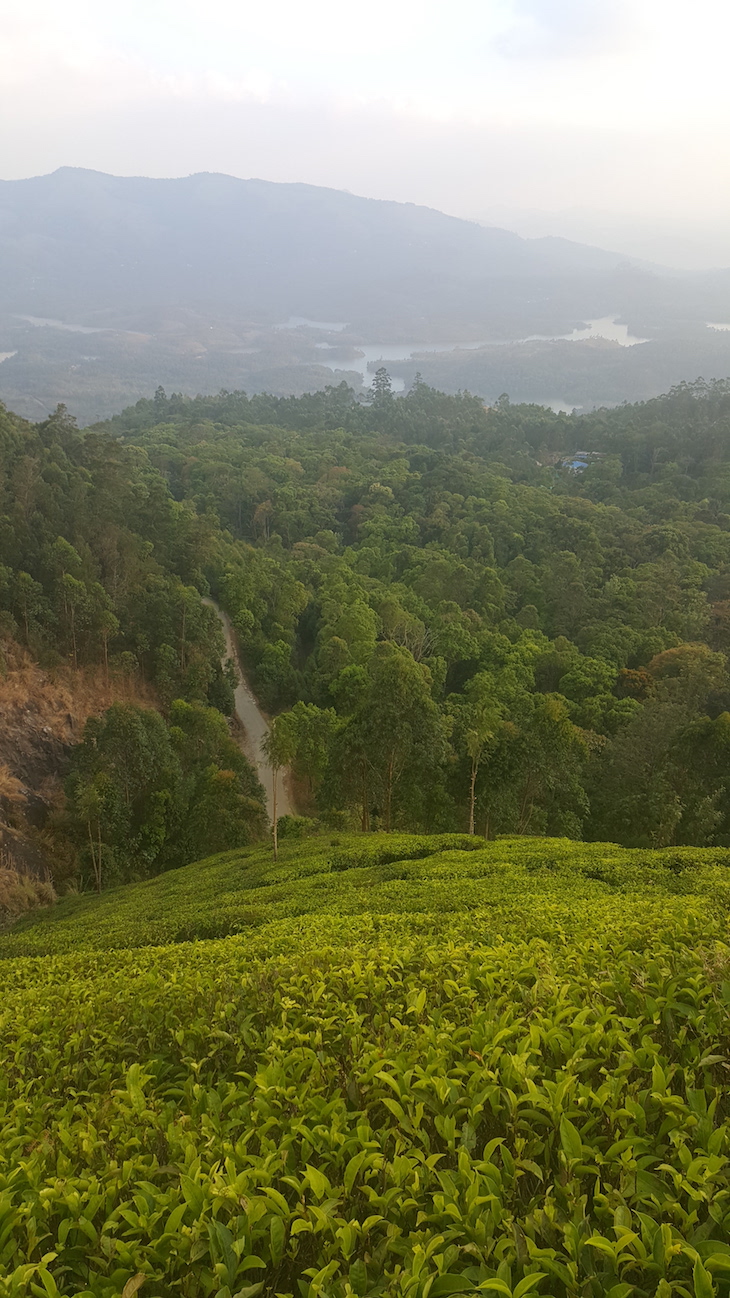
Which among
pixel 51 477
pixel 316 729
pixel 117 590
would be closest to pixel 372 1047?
pixel 316 729

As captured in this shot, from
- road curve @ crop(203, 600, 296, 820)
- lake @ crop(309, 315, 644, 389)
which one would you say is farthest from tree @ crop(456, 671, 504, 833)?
lake @ crop(309, 315, 644, 389)

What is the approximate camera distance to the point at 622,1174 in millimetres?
2328

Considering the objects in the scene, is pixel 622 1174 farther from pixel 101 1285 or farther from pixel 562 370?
pixel 562 370

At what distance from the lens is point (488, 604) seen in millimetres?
35188

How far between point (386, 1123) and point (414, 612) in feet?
97.6

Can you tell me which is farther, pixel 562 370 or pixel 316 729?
pixel 562 370

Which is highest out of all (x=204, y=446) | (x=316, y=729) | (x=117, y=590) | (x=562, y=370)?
(x=562, y=370)

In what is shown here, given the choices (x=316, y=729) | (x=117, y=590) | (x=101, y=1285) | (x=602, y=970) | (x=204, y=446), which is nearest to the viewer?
(x=101, y=1285)

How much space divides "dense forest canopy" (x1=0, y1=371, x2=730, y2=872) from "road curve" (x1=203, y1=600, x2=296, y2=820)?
70cm

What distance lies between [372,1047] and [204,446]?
60378 millimetres

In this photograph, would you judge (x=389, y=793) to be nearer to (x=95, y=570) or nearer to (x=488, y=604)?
(x=95, y=570)

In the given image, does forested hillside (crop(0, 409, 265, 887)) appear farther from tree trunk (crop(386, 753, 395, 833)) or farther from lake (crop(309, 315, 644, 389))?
lake (crop(309, 315, 644, 389))

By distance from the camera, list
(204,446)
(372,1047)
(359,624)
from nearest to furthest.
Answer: (372,1047)
(359,624)
(204,446)

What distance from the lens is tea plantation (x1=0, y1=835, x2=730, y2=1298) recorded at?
2.13m
